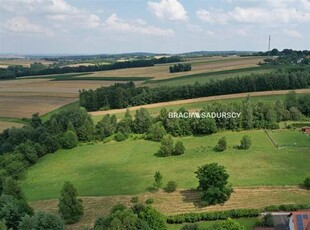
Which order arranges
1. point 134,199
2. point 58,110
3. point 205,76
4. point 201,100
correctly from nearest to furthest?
point 134,199, point 58,110, point 201,100, point 205,76

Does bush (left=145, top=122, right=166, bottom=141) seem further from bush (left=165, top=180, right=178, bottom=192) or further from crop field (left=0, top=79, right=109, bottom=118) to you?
crop field (left=0, top=79, right=109, bottom=118)

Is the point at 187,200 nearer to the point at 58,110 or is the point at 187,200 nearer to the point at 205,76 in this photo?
the point at 58,110

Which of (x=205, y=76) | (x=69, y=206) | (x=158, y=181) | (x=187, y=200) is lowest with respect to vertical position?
(x=187, y=200)

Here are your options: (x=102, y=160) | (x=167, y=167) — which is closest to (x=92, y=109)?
(x=102, y=160)

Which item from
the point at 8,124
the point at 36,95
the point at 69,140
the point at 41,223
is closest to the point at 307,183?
the point at 41,223

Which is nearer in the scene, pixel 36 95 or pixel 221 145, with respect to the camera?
pixel 221 145

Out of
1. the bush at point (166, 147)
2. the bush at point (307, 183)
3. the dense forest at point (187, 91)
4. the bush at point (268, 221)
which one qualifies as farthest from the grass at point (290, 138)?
the dense forest at point (187, 91)

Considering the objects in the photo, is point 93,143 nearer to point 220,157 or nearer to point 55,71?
point 220,157

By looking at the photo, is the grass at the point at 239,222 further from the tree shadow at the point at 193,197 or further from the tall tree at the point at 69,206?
the tall tree at the point at 69,206
